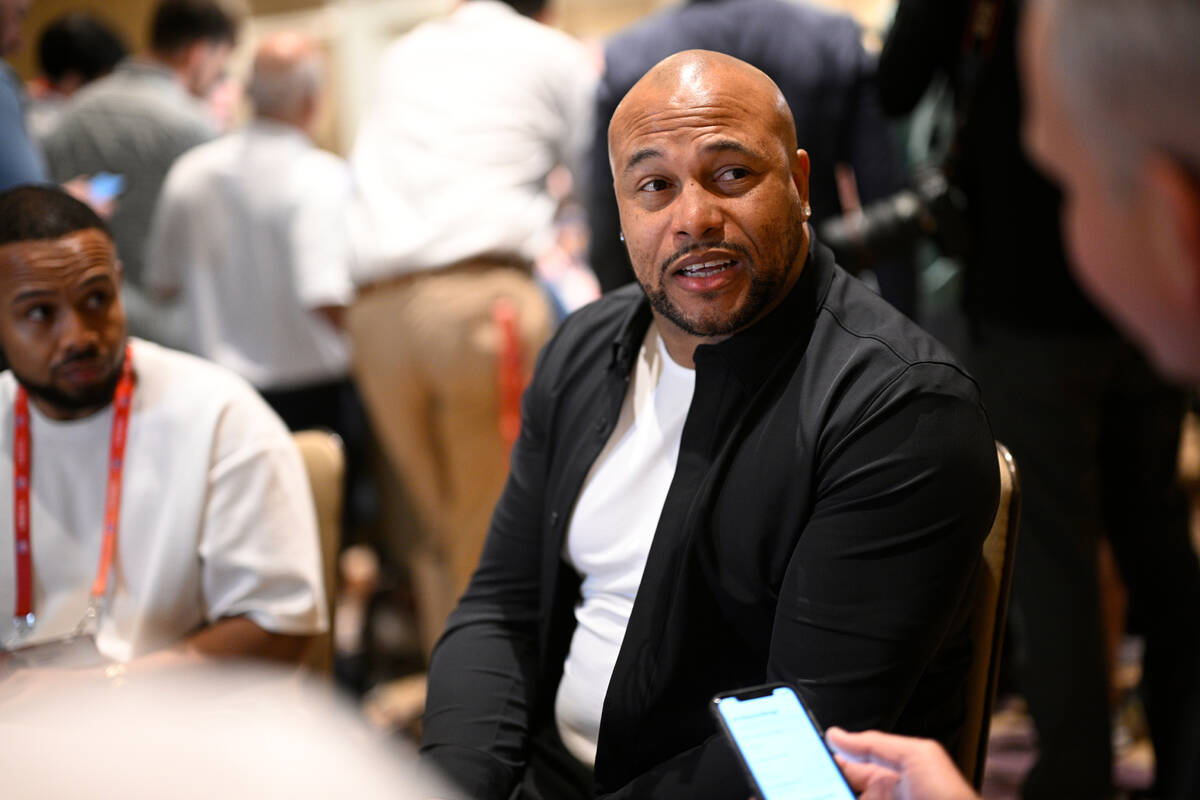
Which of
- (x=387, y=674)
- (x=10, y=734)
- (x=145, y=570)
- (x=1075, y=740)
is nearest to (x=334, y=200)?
(x=387, y=674)

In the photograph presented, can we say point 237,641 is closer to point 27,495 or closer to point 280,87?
point 27,495

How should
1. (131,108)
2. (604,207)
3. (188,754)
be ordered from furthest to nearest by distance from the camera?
1. (131,108)
2. (604,207)
3. (188,754)

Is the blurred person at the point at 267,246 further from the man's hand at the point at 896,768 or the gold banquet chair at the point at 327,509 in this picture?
the man's hand at the point at 896,768

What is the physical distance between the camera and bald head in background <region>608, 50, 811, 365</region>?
1.52 metres

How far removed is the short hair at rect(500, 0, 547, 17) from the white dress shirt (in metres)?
0.02

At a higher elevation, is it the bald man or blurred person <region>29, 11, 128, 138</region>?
blurred person <region>29, 11, 128, 138</region>

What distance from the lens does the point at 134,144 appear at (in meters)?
3.38

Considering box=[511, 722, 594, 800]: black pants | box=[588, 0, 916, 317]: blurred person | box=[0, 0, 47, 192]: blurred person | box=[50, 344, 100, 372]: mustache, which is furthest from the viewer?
box=[588, 0, 916, 317]: blurred person

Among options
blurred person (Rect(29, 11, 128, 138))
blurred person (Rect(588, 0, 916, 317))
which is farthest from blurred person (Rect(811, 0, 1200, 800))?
blurred person (Rect(29, 11, 128, 138))

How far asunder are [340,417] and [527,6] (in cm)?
136

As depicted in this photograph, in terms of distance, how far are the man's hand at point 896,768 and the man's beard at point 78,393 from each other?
131 centimetres

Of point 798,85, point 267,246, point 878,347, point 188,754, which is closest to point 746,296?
point 878,347

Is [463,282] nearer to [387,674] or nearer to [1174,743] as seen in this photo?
[387,674]

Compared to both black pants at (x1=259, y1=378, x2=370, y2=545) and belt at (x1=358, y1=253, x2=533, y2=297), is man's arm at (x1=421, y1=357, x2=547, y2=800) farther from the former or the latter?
black pants at (x1=259, y1=378, x2=370, y2=545)
